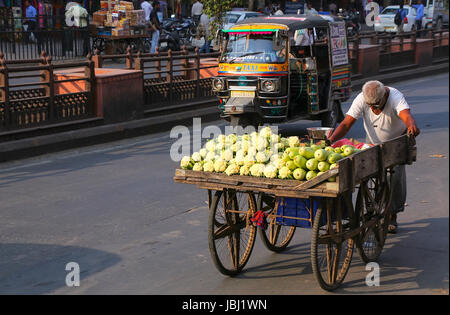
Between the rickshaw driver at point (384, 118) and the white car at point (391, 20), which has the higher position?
the white car at point (391, 20)

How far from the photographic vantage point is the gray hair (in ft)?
21.2

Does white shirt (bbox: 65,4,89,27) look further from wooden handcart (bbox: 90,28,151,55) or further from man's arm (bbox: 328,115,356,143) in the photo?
man's arm (bbox: 328,115,356,143)

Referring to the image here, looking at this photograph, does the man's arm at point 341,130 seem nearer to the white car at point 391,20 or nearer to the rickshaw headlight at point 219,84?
the rickshaw headlight at point 219,84

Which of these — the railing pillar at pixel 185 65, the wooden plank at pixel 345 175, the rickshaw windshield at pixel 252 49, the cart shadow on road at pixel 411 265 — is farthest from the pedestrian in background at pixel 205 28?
the wooden plank at pixel 345 175

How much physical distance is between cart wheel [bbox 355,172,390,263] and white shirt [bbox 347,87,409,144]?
0.62 meters

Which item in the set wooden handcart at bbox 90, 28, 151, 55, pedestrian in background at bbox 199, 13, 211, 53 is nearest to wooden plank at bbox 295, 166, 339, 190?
pedestrian in background at bbox 199, 13, 211, 53

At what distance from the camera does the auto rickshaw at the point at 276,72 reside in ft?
39.9

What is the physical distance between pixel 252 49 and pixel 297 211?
701 cm

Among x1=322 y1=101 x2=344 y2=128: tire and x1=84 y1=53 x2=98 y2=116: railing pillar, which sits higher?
x1=84 y1=53 x2=98 y2=116: railing pillar

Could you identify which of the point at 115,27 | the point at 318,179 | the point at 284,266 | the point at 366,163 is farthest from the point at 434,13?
the point at 318,179

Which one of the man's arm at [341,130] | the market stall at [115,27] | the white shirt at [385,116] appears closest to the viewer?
the man's arm at [341,130]

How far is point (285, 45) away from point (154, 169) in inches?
132

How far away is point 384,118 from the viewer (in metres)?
6.80

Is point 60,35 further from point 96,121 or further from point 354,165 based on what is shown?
point 354,165
